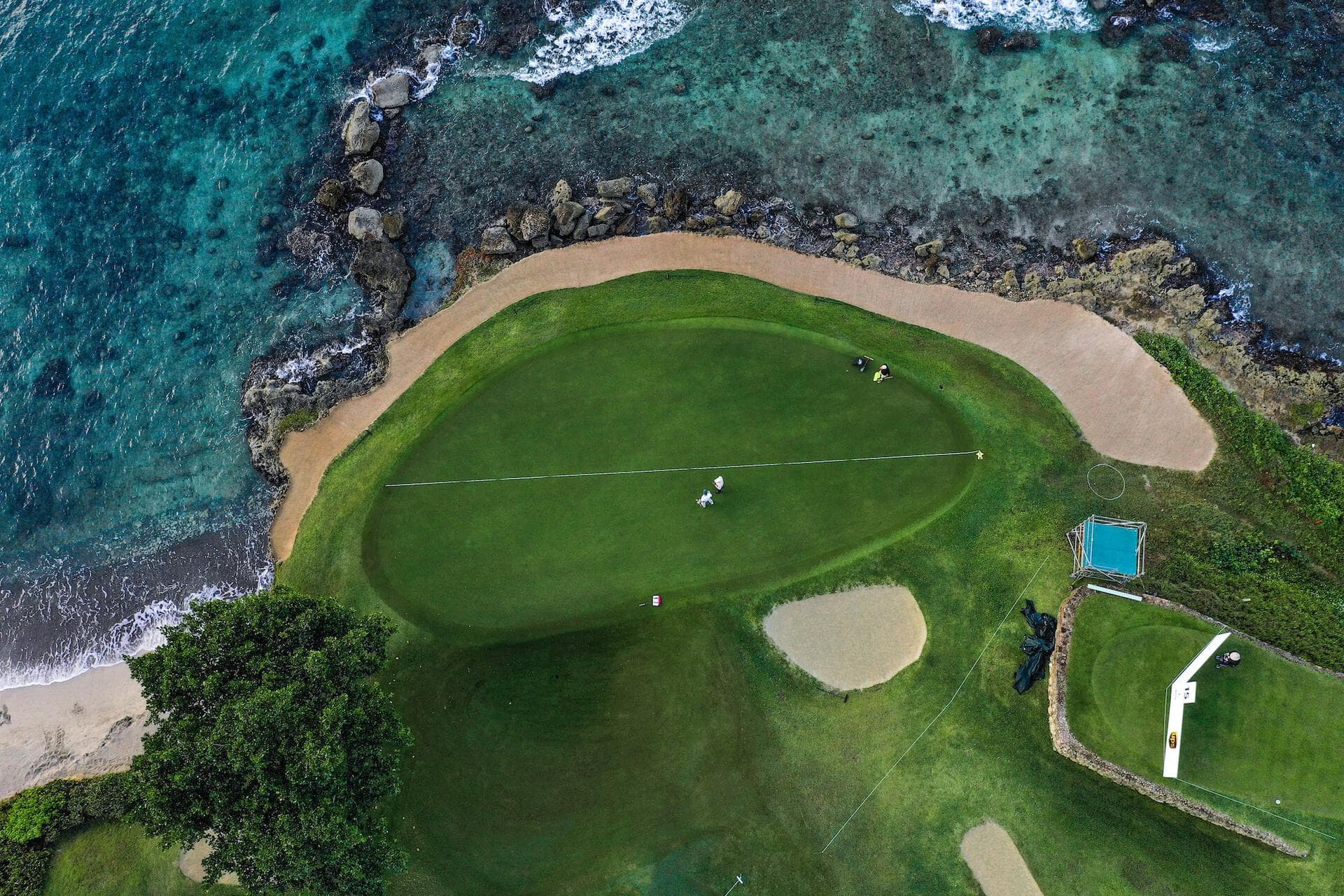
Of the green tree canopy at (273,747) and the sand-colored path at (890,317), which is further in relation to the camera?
the sand-colored path at (890,317)

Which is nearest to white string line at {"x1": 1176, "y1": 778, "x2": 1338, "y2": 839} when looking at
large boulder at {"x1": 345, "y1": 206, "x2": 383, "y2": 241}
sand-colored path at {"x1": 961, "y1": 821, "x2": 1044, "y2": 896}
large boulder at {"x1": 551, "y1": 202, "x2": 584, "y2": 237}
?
sand-colored path at {"x1": 961, "y1": 821, "x2": 1044, "y2": 896}

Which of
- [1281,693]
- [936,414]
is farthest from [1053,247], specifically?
[1281,693]

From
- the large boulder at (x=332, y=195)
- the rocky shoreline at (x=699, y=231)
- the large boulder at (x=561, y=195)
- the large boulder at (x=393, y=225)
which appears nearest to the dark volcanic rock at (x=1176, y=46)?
the rocky shoreline at (x=699, y=231)

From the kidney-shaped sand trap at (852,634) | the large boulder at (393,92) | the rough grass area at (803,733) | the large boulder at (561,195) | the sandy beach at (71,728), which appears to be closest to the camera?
the rough grass area at (803,733)

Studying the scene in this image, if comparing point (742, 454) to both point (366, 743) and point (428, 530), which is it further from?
point (366, 743)

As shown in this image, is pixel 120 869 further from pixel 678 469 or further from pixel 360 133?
pixel 360 133

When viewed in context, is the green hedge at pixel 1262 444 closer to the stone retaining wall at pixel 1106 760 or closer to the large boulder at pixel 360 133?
the stone retaining wall at pixel 1106 760
